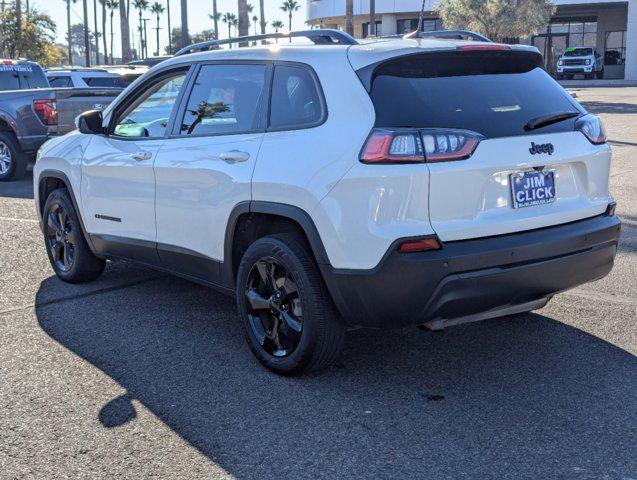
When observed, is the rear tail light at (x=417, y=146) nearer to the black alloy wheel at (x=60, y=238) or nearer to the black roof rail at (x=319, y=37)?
the black roof rail at (x=319, y=37)

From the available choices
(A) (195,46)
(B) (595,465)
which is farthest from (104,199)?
(B) (595,465)

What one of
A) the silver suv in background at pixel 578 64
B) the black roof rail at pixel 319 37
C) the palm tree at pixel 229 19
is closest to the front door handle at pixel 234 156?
the black roof rail at pixel 319 37

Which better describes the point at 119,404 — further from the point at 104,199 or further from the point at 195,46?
the point at 195,46

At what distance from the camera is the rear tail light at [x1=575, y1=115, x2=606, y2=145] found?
4.61 meters

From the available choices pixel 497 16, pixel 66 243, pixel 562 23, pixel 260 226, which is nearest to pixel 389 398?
pixel 260 226

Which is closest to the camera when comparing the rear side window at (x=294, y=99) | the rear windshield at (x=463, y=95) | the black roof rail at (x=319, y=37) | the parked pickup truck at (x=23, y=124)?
the rear windshield at (x=463, y=95)

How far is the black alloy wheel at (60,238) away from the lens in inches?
265

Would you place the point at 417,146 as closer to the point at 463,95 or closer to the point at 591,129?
the point at 463,95

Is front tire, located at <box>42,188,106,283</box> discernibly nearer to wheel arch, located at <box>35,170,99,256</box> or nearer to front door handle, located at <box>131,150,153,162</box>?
wheel arch, located at <box>35,170,99,256</box>

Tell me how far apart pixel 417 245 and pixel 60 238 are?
152 inches

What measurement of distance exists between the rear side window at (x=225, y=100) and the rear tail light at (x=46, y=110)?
858 cm

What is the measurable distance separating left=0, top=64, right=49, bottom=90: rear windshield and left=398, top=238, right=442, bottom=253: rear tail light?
42.1 ft

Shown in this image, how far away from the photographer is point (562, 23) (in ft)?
214

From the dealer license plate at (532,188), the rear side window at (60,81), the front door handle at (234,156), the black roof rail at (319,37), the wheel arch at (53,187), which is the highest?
the black roof rail at (319,37)
